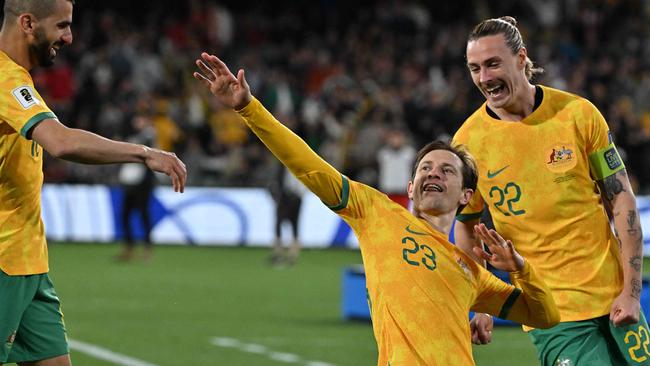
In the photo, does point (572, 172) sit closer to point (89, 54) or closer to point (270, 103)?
point (270, 103)

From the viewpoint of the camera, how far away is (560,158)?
612cm

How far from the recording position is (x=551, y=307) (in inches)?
222

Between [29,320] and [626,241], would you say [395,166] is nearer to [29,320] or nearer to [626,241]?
[626,241]

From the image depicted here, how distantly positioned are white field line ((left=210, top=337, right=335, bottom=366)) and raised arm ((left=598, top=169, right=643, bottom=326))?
4.63 metres

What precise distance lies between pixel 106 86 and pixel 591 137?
771 inches

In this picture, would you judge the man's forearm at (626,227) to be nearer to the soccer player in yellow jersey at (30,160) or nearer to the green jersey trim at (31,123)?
the soccer player in yellow jersey at (30,160)

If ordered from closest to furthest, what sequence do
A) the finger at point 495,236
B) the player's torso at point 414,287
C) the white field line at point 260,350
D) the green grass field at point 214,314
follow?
1. the finger at point 495,236
2. the player's torso at point 414,287
3. the white field line at point 260,350
4. the green grass field at point 214,314

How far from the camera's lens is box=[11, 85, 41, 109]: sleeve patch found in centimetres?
545

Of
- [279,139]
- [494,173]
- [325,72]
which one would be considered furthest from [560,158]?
[325,72]

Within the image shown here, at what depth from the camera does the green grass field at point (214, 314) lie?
10.9 meters

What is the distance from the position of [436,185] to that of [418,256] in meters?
0.34

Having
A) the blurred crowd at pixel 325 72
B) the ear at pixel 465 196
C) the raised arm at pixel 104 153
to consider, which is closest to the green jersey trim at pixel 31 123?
the raised arm at pixel 104 153

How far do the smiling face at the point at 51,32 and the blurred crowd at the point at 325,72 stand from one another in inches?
570

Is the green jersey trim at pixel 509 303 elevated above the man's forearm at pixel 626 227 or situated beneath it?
situated beneath
